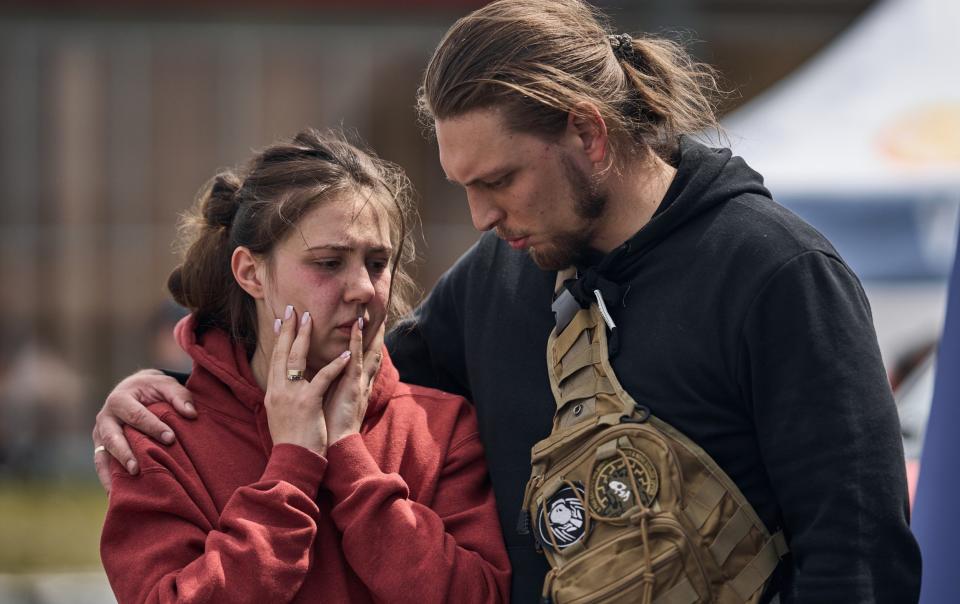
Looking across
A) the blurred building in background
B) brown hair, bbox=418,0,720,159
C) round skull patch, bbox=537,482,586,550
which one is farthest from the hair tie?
the blurred building in background

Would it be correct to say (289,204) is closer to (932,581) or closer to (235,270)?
(235,270)

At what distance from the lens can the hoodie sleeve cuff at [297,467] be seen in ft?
8.63

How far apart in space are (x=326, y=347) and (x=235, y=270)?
0.88 ft

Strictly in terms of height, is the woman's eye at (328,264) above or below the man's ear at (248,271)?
above

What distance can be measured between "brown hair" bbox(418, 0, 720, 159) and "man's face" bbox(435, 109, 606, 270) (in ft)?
0.10

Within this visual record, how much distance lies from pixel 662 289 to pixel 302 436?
76cm

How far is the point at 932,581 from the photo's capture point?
290 centimetres

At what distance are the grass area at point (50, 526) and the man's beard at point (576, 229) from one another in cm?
587

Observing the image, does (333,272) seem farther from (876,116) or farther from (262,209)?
(876,116)

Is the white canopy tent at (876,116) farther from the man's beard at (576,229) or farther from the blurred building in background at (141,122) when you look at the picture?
the blurred building in background at (141,122)

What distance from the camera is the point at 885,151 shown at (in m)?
7.45

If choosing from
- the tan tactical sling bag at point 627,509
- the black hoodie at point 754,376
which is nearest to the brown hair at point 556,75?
the black hoodie at point 754,376

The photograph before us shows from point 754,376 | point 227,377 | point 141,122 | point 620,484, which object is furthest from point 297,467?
point 141,122

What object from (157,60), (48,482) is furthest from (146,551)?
(157,60)
